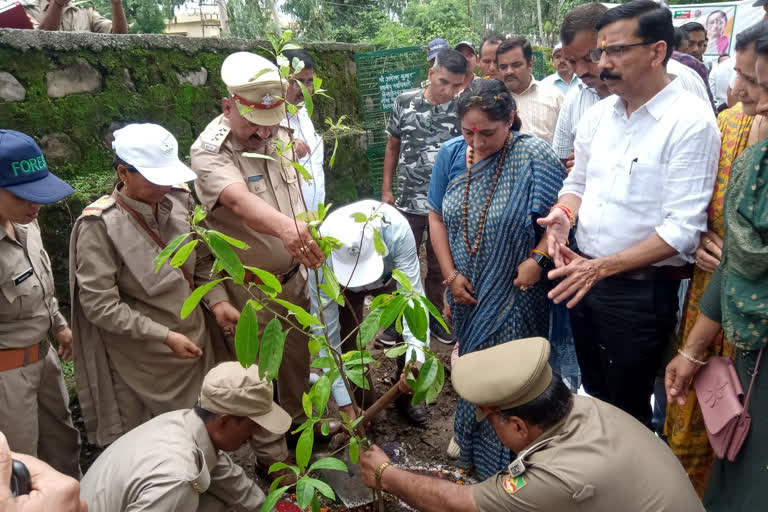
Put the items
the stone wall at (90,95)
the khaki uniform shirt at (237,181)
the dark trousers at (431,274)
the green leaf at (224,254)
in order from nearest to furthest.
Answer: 1. the green leaf at (224,254)
2. the khaki uniform shirt at (237,181)
3. the stone wall at (90,95)
4. the dark trousers at (431,274)

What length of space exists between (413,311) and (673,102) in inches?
49.2

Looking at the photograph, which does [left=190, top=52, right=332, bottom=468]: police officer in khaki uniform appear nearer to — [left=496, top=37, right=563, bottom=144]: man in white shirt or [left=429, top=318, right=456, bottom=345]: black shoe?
[left=429, top=318, right=456, bottom=345]: black shoe

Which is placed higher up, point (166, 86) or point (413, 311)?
point (166, 86)

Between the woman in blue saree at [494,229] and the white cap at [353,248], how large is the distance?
0.35 metres

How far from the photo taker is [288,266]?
280 centimetres

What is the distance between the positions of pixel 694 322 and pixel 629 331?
0.73 feet

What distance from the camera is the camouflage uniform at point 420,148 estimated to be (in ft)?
13.2

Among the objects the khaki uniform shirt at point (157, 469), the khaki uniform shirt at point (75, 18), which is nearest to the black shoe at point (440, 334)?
the khaki uniform shirt at point (157, 469)

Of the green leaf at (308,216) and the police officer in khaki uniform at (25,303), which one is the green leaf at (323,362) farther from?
the police officer in khaki uniform at (25,303)

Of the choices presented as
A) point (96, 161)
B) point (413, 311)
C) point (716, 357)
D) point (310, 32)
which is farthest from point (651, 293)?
point (310, 32)

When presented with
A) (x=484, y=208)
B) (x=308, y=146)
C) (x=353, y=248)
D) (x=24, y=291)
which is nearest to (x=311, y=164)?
(x=308, y=146)

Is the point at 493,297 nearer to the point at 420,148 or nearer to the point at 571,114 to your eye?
the point at 571,114

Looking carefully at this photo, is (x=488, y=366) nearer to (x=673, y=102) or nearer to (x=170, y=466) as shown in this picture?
(x=170, y=466)

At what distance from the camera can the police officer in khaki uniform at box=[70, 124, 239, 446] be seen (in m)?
2.34
